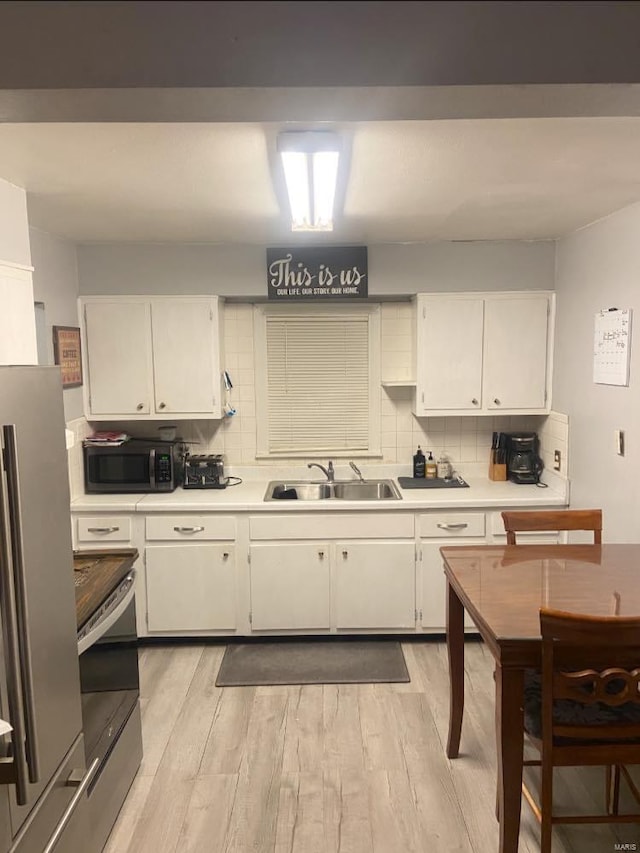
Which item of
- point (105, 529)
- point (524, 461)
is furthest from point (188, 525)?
point (524, 461)

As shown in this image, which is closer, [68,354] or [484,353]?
[68,354]

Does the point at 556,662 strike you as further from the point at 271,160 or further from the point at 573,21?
the point at 271,160

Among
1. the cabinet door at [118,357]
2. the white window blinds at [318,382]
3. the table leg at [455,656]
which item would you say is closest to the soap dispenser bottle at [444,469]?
the white window blinds at [318,382]

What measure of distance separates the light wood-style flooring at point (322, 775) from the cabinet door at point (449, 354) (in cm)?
157

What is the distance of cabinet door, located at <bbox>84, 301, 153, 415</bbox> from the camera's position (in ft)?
12.3

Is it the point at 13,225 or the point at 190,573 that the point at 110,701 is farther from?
the point at 13,225

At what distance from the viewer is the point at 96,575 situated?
7.84 ft

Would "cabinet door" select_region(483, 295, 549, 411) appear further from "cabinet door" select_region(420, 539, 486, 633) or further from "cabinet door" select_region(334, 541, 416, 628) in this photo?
"cabinet door" select_region(334, 541, 416, 628)

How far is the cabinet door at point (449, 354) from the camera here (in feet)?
12.5

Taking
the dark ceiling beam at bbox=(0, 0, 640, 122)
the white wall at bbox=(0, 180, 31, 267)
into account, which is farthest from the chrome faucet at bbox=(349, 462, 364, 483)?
the dark ceiling beam at bbox=(0, 0, 640, 122)

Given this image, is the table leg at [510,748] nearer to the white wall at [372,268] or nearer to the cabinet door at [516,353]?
the cabinet door at [516,353]

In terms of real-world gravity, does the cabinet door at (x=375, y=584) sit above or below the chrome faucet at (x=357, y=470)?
below

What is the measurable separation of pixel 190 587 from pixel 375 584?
1.09 metres

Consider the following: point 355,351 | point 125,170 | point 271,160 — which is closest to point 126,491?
point 355,351
